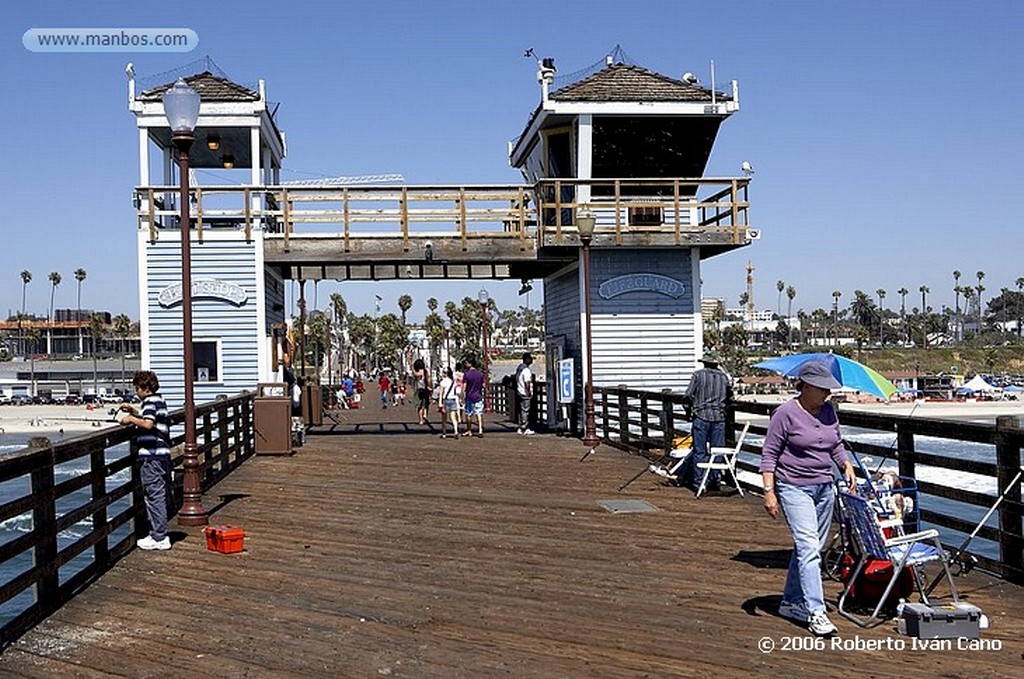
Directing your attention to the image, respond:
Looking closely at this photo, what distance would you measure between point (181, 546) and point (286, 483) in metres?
4.43

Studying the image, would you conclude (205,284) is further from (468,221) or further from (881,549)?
(881,549)

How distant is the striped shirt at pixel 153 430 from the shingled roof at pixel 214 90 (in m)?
13.4

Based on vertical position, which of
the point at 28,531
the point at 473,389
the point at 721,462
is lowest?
the point at 28,531

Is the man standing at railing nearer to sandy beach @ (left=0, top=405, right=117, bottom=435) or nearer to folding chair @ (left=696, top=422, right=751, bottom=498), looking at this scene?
folding chair @ (left=696, top=422, right=751, bottom=498)

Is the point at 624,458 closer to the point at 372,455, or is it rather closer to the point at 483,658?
the point at 372,455

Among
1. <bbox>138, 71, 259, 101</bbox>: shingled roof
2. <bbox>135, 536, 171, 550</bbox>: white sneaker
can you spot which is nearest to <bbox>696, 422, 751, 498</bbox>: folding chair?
<bbox>135, 536, 171, 550</bbox>: white sneaker

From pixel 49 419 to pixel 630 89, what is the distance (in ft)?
229

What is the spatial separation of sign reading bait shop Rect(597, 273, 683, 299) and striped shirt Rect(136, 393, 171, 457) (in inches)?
484

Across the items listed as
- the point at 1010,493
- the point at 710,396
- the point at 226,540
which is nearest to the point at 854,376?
the point at 1010,493

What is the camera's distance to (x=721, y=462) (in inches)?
490

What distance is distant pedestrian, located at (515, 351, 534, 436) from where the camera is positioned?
2236 cm

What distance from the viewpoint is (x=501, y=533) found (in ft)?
32.7

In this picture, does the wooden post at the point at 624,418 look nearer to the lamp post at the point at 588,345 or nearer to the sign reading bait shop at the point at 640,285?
the lamp post at the point at 588,345

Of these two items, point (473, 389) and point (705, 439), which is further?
point (473, 389)
